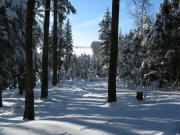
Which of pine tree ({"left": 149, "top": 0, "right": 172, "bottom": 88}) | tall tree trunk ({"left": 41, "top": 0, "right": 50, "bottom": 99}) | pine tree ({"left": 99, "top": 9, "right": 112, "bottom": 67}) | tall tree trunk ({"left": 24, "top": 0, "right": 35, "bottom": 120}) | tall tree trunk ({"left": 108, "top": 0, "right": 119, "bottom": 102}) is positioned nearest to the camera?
tall tree trunk ({"left": 24, "top": 0, "right": 35, "bottom": 120})

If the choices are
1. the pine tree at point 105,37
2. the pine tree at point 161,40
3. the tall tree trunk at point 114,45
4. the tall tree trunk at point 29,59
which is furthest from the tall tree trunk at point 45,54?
the pine tree at point 105,37

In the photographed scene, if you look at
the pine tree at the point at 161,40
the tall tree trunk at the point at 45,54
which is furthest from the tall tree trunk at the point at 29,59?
the pine tree at the point at 161,40

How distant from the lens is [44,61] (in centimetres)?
1171

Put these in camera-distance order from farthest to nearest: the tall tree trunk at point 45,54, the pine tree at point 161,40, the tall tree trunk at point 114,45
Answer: the pine tree at point 161,40 < the tall tree trunk at point 45,54 < the tall tree trunk at point 114,45

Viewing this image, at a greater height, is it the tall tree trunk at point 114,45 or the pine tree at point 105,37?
the pine tree at point 105,37

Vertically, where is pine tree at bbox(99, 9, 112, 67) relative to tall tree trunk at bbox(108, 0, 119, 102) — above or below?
above

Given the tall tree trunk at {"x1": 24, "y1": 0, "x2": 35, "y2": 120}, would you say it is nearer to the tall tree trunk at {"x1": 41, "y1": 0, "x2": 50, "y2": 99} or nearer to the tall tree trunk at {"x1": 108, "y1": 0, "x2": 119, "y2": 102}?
the tall tree trunk at {"x1": 108, "y1": 0, "x2": 119, "y2": 102}

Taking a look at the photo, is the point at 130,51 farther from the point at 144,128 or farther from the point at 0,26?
the point at 144,128

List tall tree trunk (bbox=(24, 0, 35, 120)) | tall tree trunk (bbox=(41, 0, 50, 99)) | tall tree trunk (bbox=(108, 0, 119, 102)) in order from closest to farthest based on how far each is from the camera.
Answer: tall tree trunk (bbox=(24, 0, 35, 120)) < tall tree trunk (bbox=(108, 0, 119, 102)) < tall tree trunk (bbox=(41, 0, 50, 99))

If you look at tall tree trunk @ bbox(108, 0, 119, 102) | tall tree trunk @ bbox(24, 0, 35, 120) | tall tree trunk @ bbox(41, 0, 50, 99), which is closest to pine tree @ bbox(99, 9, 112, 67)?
tall tree trunk @ bbox(41, 0, 50, 99)

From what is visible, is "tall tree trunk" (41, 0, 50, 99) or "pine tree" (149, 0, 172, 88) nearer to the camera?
"tall tree trunk" (41, 0, 50, 99)

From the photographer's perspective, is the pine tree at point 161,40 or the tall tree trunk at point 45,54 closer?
the tall tree trunk at point 45,54

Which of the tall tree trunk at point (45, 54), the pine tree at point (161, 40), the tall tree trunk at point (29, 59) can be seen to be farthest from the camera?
the pine tree at point (161, 40)

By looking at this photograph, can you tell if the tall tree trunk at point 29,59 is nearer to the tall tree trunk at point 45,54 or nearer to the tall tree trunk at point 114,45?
the tall tree trunk at point 114,45
